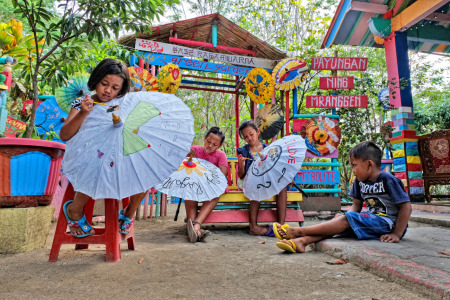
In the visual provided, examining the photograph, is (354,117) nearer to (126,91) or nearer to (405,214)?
(405,214)

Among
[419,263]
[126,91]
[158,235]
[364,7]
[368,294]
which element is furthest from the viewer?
[364,7]

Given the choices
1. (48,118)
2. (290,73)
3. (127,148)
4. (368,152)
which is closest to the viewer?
(127,148)

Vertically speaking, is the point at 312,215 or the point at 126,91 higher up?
the point at 126,91

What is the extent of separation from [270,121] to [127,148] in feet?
11.9

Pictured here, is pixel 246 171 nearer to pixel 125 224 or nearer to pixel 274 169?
pixel 274 169

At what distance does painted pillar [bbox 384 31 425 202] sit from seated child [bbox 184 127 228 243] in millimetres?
3362

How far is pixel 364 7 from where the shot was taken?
5.40 meters

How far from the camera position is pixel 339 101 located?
4820mm

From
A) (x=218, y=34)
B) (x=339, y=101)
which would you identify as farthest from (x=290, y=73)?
(x=218, y=34)

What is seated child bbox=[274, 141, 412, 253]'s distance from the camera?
2.10 m

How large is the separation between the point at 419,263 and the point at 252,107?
15.9ft

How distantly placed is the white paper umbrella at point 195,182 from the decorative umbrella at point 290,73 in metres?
2.44

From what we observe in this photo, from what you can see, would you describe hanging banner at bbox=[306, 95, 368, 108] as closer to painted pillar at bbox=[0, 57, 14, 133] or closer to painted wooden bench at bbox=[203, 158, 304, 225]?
painted wooden bench at bbox=[203, 158, 304, 225]

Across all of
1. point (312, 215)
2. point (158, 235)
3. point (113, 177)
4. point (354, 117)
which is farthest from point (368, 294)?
point (354, 117)
